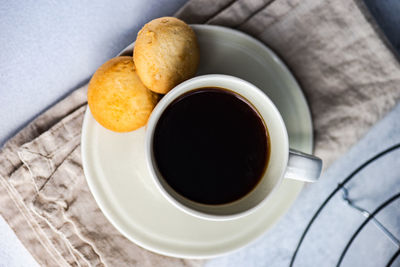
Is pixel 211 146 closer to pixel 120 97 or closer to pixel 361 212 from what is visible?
pixel 120 97

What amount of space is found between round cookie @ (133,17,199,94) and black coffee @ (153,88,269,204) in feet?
0.12

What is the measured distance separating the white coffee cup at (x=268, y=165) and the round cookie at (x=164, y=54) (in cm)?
3

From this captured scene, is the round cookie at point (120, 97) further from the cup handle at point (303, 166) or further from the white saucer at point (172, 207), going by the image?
the cup handle at point (303, 166)

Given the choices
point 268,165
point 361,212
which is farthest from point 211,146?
point 361,212

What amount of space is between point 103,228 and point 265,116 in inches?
13.6

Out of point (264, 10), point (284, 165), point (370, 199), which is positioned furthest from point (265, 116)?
point (370, 199)

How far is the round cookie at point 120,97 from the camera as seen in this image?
19.4 inches

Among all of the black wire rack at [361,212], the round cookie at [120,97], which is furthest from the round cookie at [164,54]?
the black wire rack at [361,212]

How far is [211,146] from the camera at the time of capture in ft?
1.82

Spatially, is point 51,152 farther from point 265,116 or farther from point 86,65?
point 265,116

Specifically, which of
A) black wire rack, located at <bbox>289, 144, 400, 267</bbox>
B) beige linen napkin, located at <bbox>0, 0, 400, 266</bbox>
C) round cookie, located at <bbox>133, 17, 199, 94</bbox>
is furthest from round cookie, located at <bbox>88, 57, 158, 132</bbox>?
black wire rack, located at <bbox>289, 144, 400, 267</bbox>

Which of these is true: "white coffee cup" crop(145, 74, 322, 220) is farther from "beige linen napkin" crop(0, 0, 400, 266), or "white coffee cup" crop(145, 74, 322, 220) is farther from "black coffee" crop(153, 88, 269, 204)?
"beige linen napkin" crop(0, 0, 400, 266)

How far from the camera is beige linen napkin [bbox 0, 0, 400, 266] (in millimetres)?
601

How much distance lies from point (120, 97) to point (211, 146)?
16 cm
